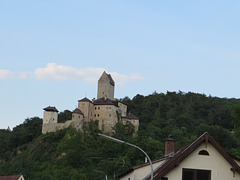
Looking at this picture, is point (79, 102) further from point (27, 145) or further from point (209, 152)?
point (209, 152)

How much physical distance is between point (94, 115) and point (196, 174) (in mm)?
99374

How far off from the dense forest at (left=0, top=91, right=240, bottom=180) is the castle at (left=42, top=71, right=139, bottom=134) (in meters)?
2.49

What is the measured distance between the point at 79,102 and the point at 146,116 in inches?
1774

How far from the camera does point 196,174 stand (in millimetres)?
26703

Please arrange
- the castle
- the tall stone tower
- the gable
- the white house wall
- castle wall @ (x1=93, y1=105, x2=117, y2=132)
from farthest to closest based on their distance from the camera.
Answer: the tall stone tower
castle wall @ (x1=93, y1=105, x2=117, y2=132)
the castle
the white house wall
the gable

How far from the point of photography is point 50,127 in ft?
394

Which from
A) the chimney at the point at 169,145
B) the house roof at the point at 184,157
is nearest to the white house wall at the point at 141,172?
the chimney at the point at 169,145

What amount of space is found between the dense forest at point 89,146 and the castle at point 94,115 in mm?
2490

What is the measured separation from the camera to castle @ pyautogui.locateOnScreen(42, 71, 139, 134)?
119 meters

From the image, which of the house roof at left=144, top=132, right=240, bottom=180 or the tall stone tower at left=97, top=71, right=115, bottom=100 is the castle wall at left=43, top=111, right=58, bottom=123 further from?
the house roof at left=144, top=132, right=240, bottom=180

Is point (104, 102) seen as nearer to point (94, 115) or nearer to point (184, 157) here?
point (94, 115)

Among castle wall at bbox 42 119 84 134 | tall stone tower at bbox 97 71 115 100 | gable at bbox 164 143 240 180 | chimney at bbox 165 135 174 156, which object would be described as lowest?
gable at bbox 164 143 240 180

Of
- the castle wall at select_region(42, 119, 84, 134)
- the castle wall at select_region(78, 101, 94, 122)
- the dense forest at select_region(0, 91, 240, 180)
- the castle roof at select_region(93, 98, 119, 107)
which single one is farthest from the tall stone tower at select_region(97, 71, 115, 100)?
the castle wall at select_region(42, 119, 84, 134)

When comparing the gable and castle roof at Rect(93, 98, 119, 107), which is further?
castle roof at Rect(93, 98, 119, 107)
